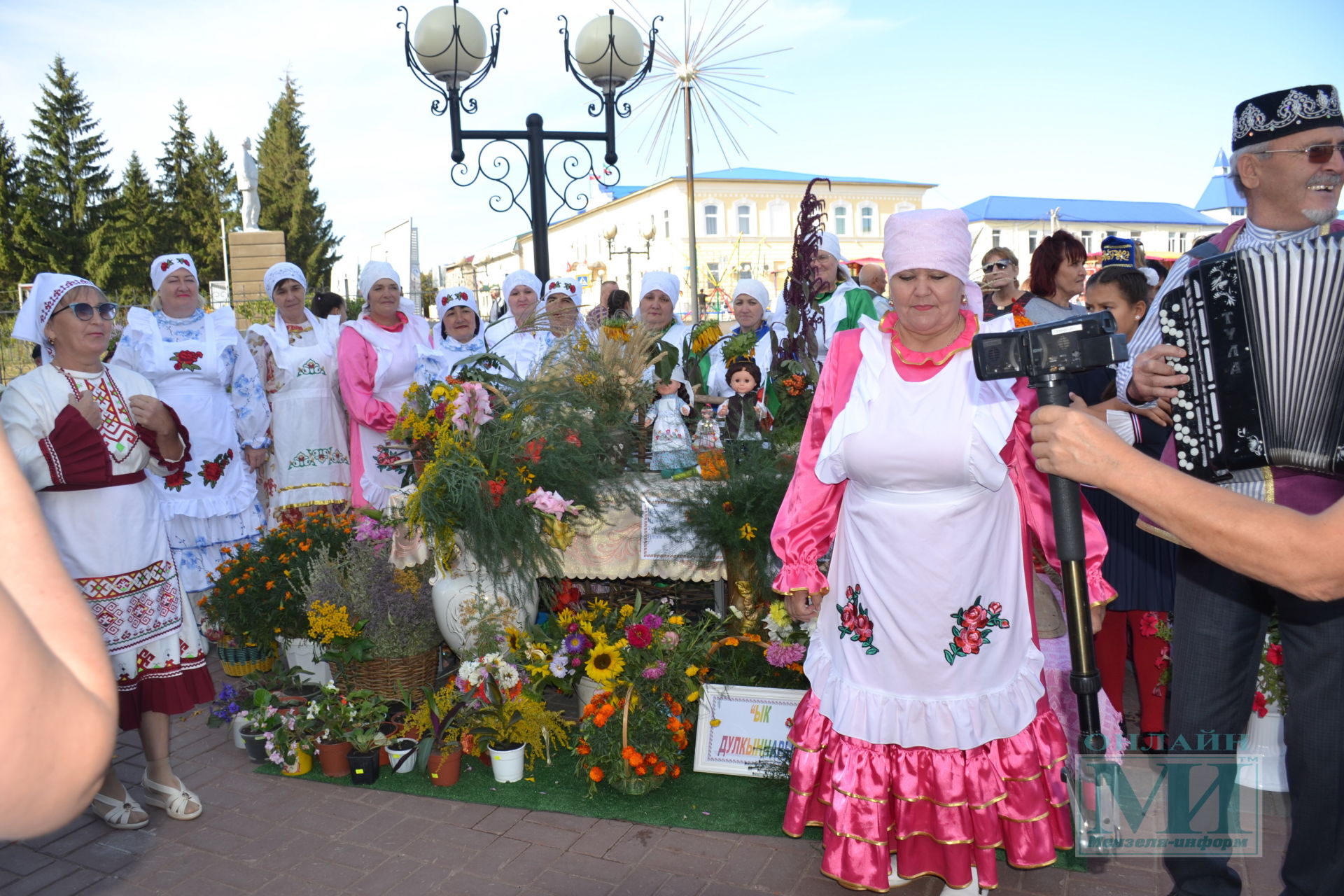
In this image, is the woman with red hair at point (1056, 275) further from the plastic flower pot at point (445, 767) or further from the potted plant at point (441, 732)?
the plastic flower pot at point (445, 767)

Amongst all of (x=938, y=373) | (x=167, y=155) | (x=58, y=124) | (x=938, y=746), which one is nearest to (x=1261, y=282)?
(x=938, y=373)

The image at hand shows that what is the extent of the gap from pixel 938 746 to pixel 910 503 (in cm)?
81

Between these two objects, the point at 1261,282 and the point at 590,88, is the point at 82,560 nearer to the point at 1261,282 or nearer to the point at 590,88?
the point at 1261,282

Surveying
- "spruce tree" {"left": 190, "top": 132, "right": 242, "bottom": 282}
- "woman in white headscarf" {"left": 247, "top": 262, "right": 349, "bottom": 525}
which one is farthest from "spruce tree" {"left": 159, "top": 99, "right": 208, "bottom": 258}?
"woman in white headscarf" {"left": 247, "top": 262, "right": 349, "bottom": 525}

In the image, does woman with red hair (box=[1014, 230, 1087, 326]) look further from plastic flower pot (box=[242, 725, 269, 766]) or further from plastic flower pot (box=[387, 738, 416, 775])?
plastic flower pot (box=[242, 725, 269, 766])

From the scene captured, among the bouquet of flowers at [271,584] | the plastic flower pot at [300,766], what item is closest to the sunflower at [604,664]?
the plastic flower pot at [300,766]

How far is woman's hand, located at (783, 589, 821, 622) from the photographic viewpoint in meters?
3.15

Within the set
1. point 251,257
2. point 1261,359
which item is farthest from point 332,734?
point 251,257

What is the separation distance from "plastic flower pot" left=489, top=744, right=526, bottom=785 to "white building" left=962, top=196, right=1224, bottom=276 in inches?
1890

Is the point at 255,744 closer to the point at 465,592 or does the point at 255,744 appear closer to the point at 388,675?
the point at 388,675

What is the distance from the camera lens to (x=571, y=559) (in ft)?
15.3

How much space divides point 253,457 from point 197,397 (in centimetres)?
69

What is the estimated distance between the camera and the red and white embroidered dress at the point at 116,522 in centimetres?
365

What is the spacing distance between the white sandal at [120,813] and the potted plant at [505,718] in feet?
4.85
